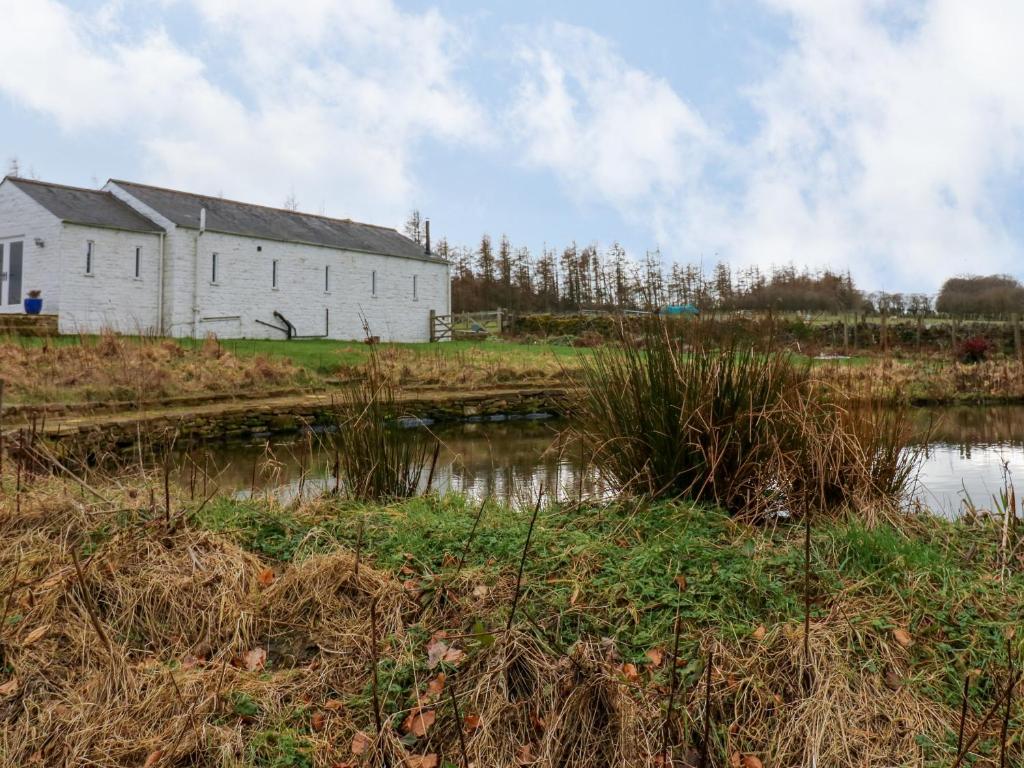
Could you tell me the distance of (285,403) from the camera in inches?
483

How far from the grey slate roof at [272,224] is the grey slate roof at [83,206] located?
0.63 metres

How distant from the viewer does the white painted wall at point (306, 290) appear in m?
25.0

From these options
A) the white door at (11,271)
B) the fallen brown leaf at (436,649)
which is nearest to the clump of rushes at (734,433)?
the fallen brown leaf at (436,649)

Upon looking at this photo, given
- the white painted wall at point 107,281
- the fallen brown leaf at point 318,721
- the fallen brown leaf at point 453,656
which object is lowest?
the fallen brown leaf at point 318,721

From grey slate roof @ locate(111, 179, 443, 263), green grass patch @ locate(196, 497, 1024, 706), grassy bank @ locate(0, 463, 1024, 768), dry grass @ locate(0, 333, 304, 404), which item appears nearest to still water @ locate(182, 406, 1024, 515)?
green grass patch @ locate(196, 497, 1024, 706)

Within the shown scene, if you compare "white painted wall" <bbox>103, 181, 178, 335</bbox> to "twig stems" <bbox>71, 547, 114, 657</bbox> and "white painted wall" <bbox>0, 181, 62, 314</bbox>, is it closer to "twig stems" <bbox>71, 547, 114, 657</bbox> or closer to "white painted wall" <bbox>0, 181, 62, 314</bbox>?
"white painted wall" <bbox>0, 181, 62, 314</bbox>

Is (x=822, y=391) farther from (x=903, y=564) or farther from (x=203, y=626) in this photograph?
(x=203, y=626)

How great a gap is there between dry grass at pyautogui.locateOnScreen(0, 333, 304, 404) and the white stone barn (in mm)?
5213

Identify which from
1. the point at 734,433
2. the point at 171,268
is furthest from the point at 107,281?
the point at 734,433

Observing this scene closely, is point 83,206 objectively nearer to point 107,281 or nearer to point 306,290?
point 107,281

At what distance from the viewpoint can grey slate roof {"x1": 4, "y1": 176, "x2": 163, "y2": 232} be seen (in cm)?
2228

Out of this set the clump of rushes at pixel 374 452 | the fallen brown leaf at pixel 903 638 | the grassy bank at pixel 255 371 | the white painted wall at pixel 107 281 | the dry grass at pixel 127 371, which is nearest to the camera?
the fallen brown leaf at pixel 903 638

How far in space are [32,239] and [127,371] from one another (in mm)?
13454

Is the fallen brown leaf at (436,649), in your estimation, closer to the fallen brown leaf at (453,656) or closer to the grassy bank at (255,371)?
the fallen brown leaf at (453,656)
